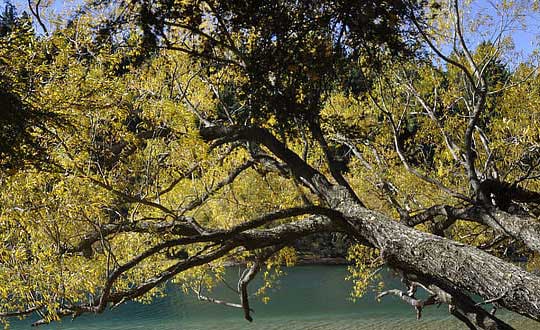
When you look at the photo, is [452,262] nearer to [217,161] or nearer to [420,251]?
[420,251]

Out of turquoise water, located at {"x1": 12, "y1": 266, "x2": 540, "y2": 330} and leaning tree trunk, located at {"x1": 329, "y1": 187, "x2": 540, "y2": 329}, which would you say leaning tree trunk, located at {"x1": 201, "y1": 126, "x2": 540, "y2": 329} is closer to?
leaning tree trunk, located at {"x1": 329, "y1": 187, "x2": 540, "y2": 329}

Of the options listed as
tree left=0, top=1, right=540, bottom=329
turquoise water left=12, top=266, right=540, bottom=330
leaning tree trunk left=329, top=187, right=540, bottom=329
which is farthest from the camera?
turquoise water left=12, top=266, right=540, bottom=330

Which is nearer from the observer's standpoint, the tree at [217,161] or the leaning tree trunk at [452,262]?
the leaning tree trunk at [452,262]

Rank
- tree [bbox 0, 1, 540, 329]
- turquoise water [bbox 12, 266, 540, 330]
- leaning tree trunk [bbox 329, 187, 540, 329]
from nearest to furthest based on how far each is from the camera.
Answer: leaning tree trunk [bbox 329, 187, 540, 329] → tree [bbox 0, 1, 540, 329] → turquoise water [bbox 12, 266, 540, 330]

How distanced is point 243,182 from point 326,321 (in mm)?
5750

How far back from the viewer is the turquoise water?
1352cm

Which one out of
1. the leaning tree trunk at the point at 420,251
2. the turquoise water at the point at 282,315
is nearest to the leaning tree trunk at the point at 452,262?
the leaning tree trunk at the point at 420,251

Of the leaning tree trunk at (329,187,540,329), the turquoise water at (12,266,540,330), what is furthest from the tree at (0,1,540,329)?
the turquoise water at (12,266,540,330)

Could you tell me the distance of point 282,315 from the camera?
14.8 m

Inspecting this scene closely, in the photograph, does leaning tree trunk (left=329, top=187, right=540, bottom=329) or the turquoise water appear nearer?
leaning tree trunk (left=329, top=187, right=540, bottom=329)

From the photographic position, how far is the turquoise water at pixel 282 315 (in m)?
13.5

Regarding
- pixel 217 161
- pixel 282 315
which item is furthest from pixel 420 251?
pixel 282 315

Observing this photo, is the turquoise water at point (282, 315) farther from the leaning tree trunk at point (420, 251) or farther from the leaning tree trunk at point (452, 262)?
the leaning tree trunk at point (452, 262)

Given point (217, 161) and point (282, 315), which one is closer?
point (217, 161)
